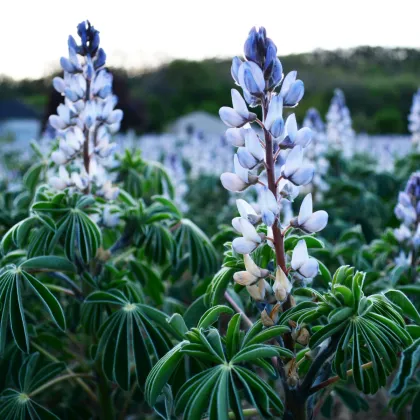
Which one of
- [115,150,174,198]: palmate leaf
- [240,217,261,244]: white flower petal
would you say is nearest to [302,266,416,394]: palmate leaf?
[240,217,261,244]: white flower petal

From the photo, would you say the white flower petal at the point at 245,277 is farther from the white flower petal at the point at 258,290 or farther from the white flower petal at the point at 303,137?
the white flower petal at the point at 303,137

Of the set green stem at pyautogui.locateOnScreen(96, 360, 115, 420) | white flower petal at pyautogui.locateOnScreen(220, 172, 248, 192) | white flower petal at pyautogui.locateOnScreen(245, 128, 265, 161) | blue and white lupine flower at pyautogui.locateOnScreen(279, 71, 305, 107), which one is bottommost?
green stem at pyautogui.locateOnScreen(96, 360, 115, 420)

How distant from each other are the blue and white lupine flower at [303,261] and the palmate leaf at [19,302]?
2.46 ft

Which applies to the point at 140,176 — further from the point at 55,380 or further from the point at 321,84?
the point at 321,84

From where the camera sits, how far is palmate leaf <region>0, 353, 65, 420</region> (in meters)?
1.73

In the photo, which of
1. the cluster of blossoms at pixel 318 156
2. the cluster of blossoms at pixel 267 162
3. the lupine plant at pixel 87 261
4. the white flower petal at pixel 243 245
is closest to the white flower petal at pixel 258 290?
the cluster of blossoms at pixel 267 162

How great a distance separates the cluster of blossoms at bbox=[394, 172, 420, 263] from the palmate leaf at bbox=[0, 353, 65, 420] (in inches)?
55.8

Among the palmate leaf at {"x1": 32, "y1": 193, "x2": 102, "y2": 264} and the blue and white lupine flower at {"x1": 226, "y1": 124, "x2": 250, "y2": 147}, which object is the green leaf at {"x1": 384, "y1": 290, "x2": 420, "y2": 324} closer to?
the blue and white lupine flower at {"x1": 226, "y1": 124, "x2": 250, "y2": 147}

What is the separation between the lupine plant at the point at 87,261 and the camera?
1662 mm

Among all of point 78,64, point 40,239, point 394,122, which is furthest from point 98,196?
point 394,122

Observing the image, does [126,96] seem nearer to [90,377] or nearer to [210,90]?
[210,90]

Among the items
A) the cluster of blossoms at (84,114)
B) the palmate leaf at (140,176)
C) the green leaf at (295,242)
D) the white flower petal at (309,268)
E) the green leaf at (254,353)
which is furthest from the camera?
the palmate leaf at (140,176)

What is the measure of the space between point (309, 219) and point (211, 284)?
413 mm

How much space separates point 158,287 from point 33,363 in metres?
0.60
